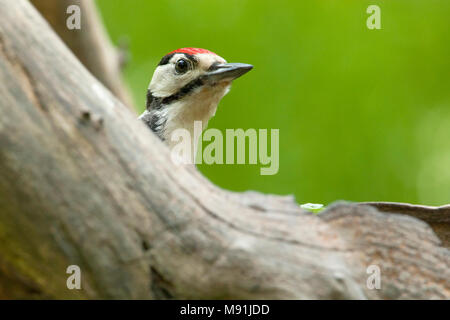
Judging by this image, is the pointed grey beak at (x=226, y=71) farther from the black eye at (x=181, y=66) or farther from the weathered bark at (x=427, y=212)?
the weathered bark at (x=427, y=212)

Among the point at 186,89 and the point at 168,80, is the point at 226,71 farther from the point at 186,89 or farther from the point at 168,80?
the point at 168,80

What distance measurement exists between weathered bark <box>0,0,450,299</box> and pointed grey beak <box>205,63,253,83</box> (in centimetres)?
178

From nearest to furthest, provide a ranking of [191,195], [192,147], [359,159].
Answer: [191,195] → [192,147] → [359,159]

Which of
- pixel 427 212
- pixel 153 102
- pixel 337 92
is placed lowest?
pixel 427 212

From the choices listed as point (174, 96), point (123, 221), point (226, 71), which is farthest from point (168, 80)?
point (123, 221)

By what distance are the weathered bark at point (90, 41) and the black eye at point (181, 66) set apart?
1.61 metres

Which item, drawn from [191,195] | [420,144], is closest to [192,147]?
[191,195]

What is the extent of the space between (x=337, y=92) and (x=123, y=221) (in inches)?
192

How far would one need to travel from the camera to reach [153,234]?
2.04m

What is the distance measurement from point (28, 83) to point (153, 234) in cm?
66

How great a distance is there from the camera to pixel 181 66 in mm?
4227

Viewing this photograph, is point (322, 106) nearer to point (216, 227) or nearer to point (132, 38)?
point (132, 38)

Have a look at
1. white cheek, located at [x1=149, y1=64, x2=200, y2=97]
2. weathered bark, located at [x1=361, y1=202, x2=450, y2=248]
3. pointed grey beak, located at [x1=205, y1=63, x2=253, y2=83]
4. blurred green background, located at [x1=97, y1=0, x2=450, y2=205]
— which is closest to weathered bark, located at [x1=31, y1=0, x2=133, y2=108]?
blurred green background, located at [x1=97, y1=0, x2=450, y2=205]

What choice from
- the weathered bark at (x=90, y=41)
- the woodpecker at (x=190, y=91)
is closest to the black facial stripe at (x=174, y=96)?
the woodpecker at (x=190, y=91)
